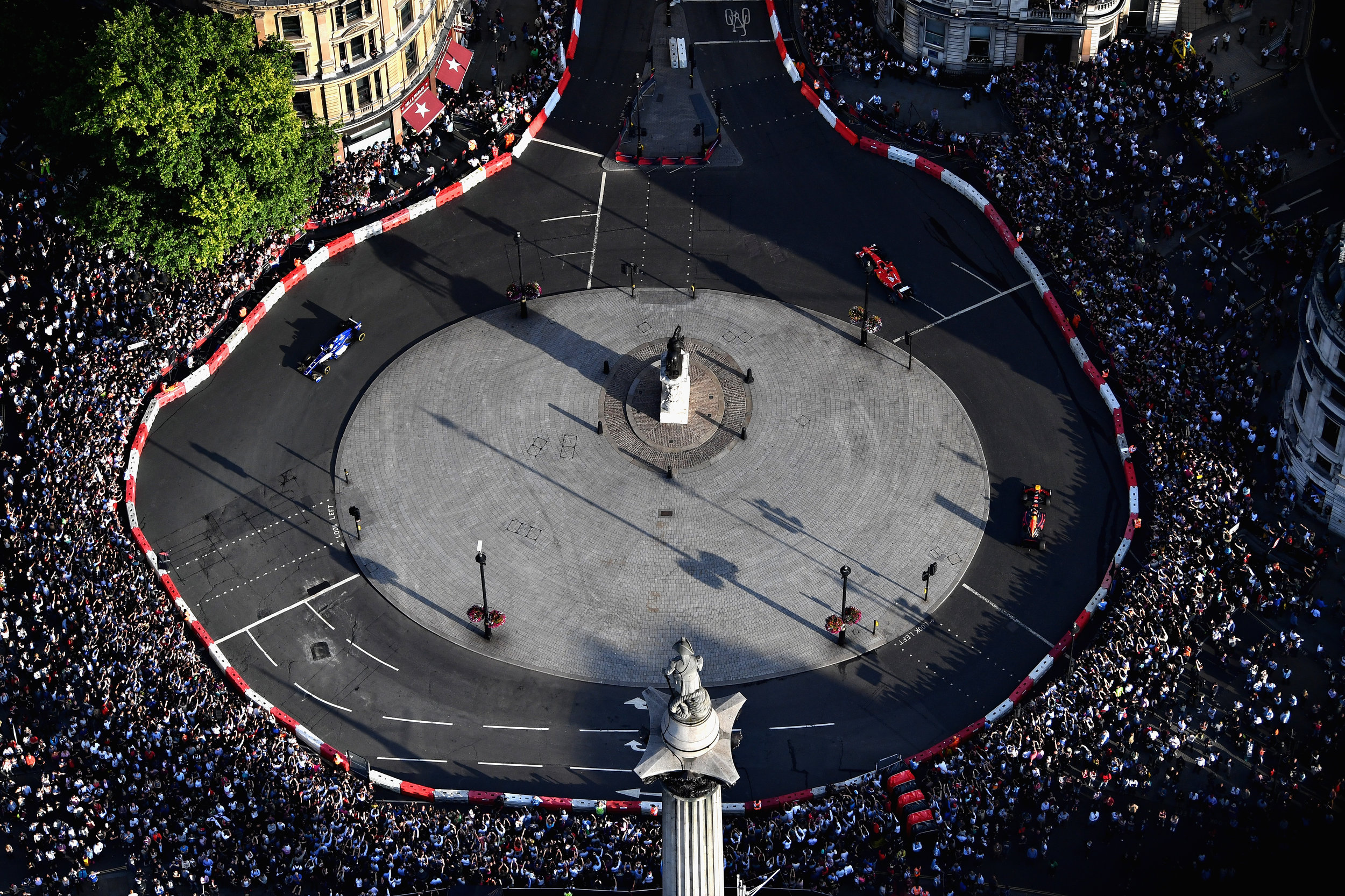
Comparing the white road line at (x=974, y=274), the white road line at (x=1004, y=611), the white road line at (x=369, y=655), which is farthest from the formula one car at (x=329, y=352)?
the white road line at (x=1004, y=611)

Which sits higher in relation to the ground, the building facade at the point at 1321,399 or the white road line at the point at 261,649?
the building facade at the point at 1321,399

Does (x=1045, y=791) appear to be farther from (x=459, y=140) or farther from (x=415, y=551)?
(x=459, y=140)

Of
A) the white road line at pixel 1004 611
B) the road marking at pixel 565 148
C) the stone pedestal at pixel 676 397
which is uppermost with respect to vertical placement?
the road marking at pixel 565 148

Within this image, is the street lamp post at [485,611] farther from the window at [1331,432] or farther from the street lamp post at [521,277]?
the window at [1331,432]

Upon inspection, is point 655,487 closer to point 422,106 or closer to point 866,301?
point 866,301

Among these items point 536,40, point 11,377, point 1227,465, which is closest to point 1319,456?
point 1227,465

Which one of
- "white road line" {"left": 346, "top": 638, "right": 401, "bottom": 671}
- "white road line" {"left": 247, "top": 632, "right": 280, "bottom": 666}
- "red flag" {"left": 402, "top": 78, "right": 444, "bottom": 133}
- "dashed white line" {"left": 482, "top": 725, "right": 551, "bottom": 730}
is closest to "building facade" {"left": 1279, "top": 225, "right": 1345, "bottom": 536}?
"dashed white line" {"left": 482, "top": 725, "right": 551, "bottom": 730}
